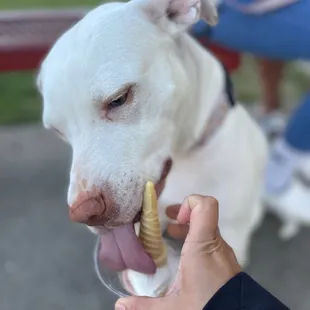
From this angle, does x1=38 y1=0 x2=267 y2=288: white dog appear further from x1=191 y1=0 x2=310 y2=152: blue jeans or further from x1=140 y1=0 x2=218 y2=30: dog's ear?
x1=191 y1=0 x2=310 y2=152: blue jeans

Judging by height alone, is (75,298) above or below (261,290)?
below

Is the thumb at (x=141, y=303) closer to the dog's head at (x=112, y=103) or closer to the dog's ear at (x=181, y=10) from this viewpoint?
the dog's head at (x=112, y=103)

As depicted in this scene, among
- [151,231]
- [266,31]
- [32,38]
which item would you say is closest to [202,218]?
[151,231]

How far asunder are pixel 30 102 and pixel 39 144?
298 mm

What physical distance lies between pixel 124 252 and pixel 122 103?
28 cm

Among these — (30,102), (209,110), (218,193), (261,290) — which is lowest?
(30,102)

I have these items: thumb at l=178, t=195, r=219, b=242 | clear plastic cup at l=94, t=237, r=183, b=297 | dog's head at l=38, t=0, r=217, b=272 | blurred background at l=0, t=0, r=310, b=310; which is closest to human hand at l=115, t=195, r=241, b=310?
thumb at l=178, t=195, r=219, b=242

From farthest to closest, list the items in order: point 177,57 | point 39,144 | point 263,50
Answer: point 39,144
point 263,50
point 177,57

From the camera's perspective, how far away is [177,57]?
1457mm

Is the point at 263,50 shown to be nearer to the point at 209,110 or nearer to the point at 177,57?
the point at 209,110

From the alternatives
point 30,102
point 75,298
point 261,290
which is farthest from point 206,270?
point 30,102

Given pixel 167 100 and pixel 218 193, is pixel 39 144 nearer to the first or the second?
pixel 218 193

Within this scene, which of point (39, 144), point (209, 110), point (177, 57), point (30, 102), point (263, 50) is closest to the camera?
point (177, 57)

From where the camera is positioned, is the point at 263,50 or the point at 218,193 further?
the point at 263,50
